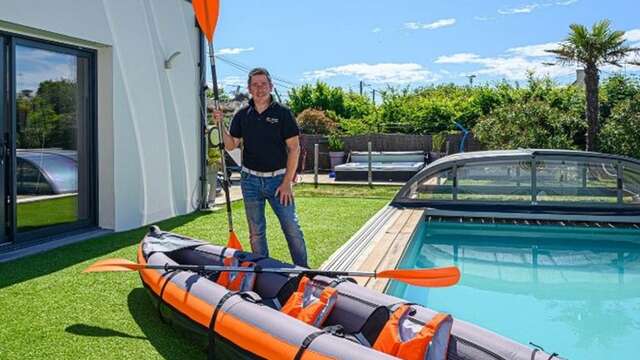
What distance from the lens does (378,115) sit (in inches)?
827

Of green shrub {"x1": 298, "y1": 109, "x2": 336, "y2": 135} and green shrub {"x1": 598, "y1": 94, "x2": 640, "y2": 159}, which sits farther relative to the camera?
green shrub {"x1": 298, "y1": 109, "x2": 336, "y2": 135}

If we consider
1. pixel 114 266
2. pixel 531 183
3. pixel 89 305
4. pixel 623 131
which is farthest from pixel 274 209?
→ pixel 623 131

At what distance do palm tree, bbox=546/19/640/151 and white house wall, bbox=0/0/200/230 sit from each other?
783 cm

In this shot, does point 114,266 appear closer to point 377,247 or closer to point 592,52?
point 377,247

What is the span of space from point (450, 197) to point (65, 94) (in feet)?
17.9

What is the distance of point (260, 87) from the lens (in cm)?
404

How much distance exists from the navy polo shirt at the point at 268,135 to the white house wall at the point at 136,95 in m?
2.73

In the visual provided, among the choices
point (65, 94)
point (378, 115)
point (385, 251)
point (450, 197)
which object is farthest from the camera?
point (378, 115)

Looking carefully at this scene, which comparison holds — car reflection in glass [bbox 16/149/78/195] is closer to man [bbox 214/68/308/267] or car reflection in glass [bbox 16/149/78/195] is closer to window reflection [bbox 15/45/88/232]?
window reflection [bbox 15/45/88/232]

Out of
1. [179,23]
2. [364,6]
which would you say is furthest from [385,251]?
[364,6]

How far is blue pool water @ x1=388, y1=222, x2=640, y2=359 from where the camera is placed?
4246 mm

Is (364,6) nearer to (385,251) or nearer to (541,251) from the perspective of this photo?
(541,251)

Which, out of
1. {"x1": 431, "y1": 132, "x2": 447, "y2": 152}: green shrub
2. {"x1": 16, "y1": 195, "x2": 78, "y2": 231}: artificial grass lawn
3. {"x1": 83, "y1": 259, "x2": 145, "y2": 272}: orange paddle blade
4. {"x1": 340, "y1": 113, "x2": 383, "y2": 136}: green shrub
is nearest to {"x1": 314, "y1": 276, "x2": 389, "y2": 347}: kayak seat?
{"x1": 83, "y1": 259, "x2": 145, "y2": 272}: orange paddle blade

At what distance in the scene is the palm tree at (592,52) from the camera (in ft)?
37.5
